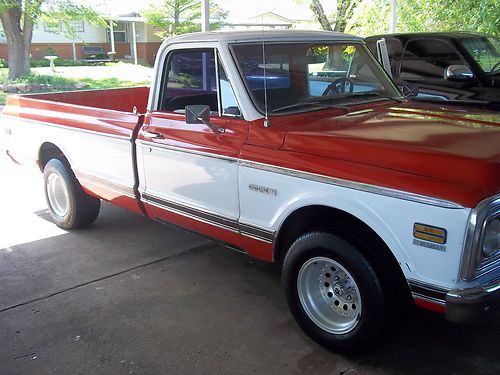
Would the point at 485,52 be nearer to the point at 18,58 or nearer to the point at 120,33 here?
the point at 18,58

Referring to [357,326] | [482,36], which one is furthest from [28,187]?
[482,36]

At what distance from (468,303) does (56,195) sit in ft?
14.8

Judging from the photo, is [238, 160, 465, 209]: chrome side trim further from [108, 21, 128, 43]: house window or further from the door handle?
[108, 21, 128, 43]: house window

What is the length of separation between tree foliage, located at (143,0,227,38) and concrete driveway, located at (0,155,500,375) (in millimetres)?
24287

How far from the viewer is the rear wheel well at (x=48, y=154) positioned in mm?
5488

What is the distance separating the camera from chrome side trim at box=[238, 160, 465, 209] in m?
2.53

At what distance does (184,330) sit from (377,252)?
1.47 m

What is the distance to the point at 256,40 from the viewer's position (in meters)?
3.85

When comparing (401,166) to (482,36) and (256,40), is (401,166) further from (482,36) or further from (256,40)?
(482,36)

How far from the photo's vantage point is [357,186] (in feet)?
9.34

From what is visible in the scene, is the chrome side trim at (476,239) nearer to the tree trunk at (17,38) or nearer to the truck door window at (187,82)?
the truck door window at (187,82)

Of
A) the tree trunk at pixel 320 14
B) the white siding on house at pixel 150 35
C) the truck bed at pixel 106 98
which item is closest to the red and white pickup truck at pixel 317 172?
the truck bed at pixel 106 98

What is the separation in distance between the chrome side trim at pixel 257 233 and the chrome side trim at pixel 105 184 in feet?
4.40

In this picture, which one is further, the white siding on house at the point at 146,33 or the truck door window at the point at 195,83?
the white siding on house at the point at 146,33
